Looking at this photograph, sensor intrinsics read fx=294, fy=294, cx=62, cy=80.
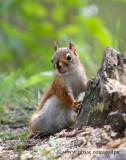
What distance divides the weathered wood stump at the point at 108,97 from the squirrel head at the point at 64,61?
1.42 feet

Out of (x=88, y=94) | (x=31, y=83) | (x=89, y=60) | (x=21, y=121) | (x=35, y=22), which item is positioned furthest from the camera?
(x=35, y=22)

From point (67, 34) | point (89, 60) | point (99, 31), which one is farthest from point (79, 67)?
point (67, 34)

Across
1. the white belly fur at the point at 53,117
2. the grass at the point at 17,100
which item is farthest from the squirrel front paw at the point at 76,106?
the grass at the point at 17,100

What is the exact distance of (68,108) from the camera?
255cm

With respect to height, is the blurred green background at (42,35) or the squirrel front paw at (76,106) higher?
the blurred green background at (42,35)

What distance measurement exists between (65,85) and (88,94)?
1.79 ft

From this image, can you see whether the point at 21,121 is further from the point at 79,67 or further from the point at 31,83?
the point at 79,67

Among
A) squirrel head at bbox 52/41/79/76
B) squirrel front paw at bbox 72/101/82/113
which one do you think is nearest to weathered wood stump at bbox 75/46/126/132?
squirrel front paw at bbox 72/101/82/113

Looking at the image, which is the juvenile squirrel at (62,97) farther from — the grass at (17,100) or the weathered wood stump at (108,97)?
the weathered wood stump at (108,97)

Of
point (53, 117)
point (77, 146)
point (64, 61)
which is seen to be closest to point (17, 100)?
point (53, 117)

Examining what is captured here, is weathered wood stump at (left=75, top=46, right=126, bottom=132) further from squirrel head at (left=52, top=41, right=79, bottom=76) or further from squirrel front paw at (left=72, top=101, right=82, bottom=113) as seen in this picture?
squirrel head at (left=52, top=41, right=79, bottom=76)

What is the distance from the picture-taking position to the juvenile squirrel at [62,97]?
2.41 metres

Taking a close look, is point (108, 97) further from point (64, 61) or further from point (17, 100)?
point (17, 100)

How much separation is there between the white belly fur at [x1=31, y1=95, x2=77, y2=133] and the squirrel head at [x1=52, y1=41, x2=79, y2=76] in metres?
0.31
